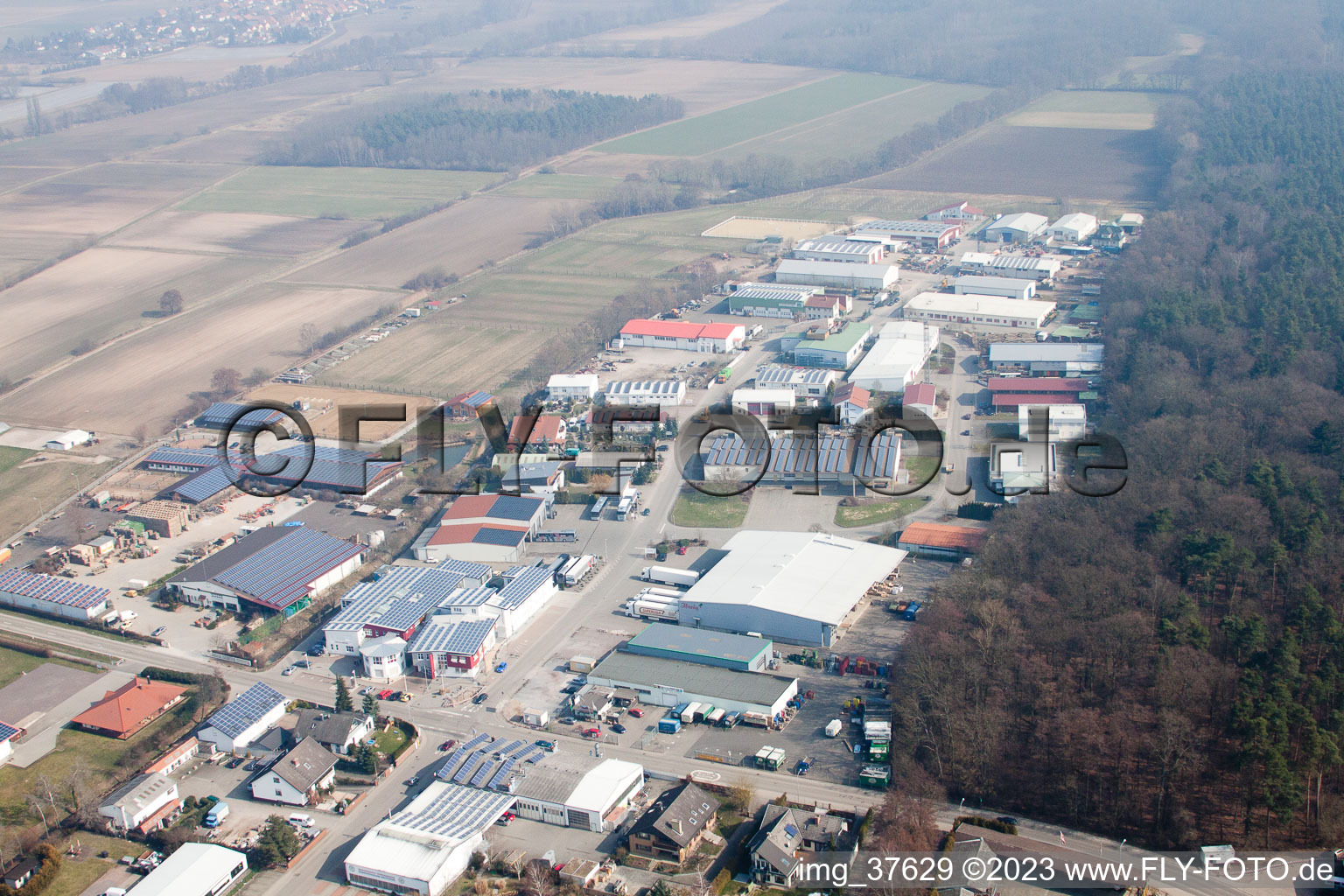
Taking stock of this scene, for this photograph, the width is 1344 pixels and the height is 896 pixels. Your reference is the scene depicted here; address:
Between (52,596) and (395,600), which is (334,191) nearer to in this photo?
(52,596)

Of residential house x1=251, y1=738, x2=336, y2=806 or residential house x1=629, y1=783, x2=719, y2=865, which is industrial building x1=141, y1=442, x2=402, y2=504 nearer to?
residential house x1=251, y1=738, x2=336, y2=806

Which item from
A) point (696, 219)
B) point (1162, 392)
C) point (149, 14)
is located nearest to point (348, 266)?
point (696, 219)

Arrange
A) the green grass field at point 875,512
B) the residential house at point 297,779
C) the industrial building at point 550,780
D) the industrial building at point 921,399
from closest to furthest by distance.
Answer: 1. the industrial building at point 550,780
2. the residential house at point 297,779
3. the green grass field at point 875,512
4. the industrial building at point 921,399

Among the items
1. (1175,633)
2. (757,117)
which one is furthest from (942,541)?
(757,117)

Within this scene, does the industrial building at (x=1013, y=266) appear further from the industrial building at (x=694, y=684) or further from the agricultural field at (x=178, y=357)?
the industrial building at (x=694, y=684)

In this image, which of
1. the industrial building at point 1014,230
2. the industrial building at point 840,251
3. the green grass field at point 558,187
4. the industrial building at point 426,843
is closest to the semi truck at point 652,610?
the industrial building at point 426,843

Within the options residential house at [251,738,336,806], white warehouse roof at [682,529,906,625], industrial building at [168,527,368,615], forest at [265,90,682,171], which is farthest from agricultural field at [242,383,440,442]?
forest at [265,90,682,171]

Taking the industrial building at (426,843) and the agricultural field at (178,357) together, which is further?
the agricultural field at (178,357)

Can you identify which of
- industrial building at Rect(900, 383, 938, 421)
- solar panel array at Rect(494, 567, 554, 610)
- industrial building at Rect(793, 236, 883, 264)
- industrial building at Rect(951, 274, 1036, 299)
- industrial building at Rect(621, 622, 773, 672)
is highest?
industrial building at Rect(793, 236, 883, 264)
